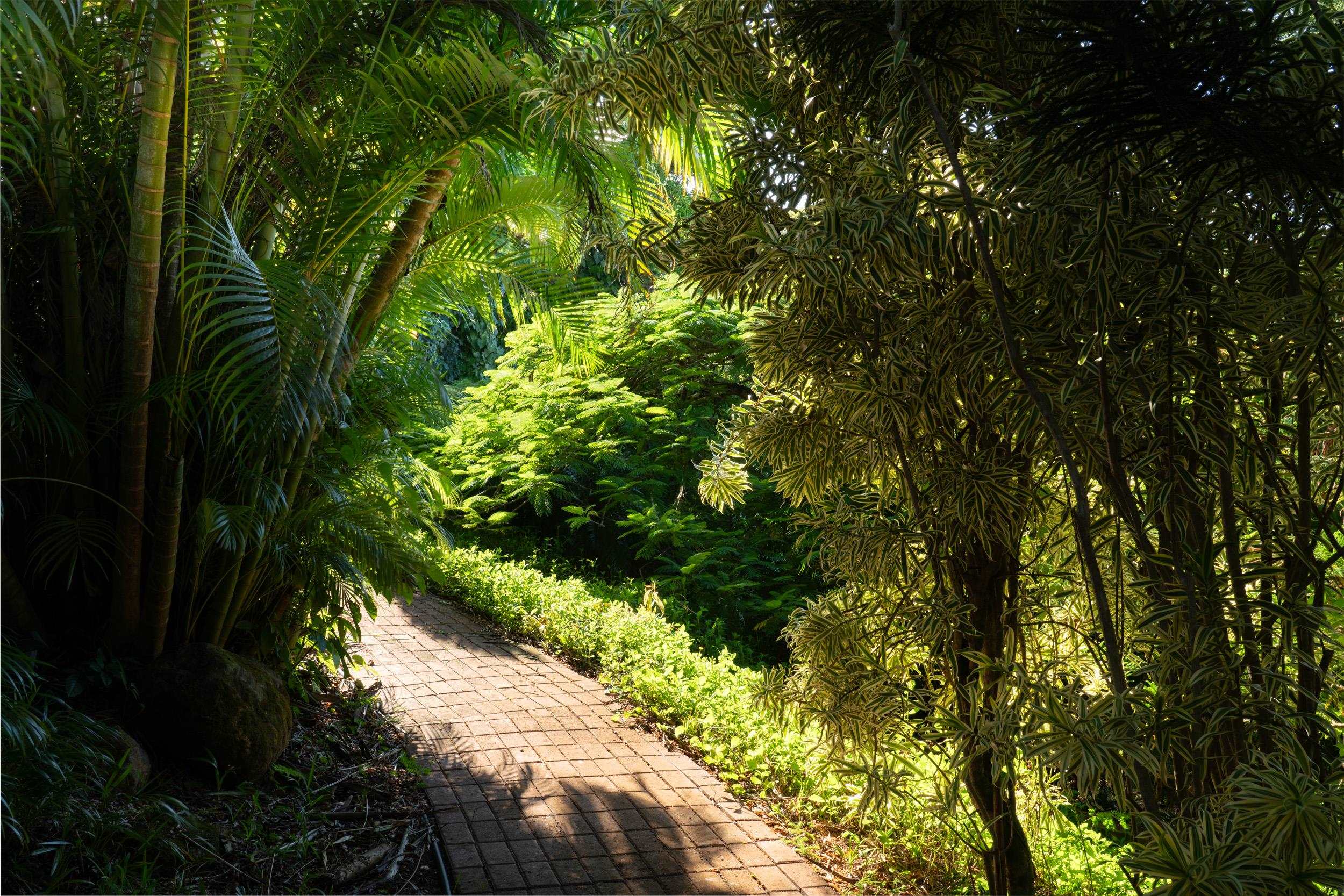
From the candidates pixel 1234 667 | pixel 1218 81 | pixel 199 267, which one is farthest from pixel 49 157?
pixel 1234 667

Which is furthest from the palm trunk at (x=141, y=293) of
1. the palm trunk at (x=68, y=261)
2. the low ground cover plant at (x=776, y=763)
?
the low ground cover plant at (x=776, y=763)

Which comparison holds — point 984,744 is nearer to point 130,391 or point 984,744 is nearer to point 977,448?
point 977,448

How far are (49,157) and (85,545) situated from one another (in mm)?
1420

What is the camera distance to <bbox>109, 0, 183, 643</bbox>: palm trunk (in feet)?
8.88

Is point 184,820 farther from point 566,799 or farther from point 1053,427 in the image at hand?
point 1053,427

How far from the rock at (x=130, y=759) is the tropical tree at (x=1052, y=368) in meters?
2.40

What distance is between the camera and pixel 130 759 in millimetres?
3240

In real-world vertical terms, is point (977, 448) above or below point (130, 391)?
above

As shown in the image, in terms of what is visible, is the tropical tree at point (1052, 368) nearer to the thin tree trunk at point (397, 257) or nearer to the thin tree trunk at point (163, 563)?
the thin tree trunk at point (397, 257)

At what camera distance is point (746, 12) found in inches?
105

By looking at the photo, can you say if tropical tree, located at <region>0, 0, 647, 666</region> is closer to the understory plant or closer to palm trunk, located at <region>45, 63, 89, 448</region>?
palm trunk, located at <region>45, 63, 89, 448</region>

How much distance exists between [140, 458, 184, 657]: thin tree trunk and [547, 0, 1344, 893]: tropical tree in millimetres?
2085

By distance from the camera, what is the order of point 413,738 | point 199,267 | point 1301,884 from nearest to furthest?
point 1301,884
point 199,267
point 413,738

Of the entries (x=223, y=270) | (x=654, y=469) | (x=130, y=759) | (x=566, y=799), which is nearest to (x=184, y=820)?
(x=130, y=759)
